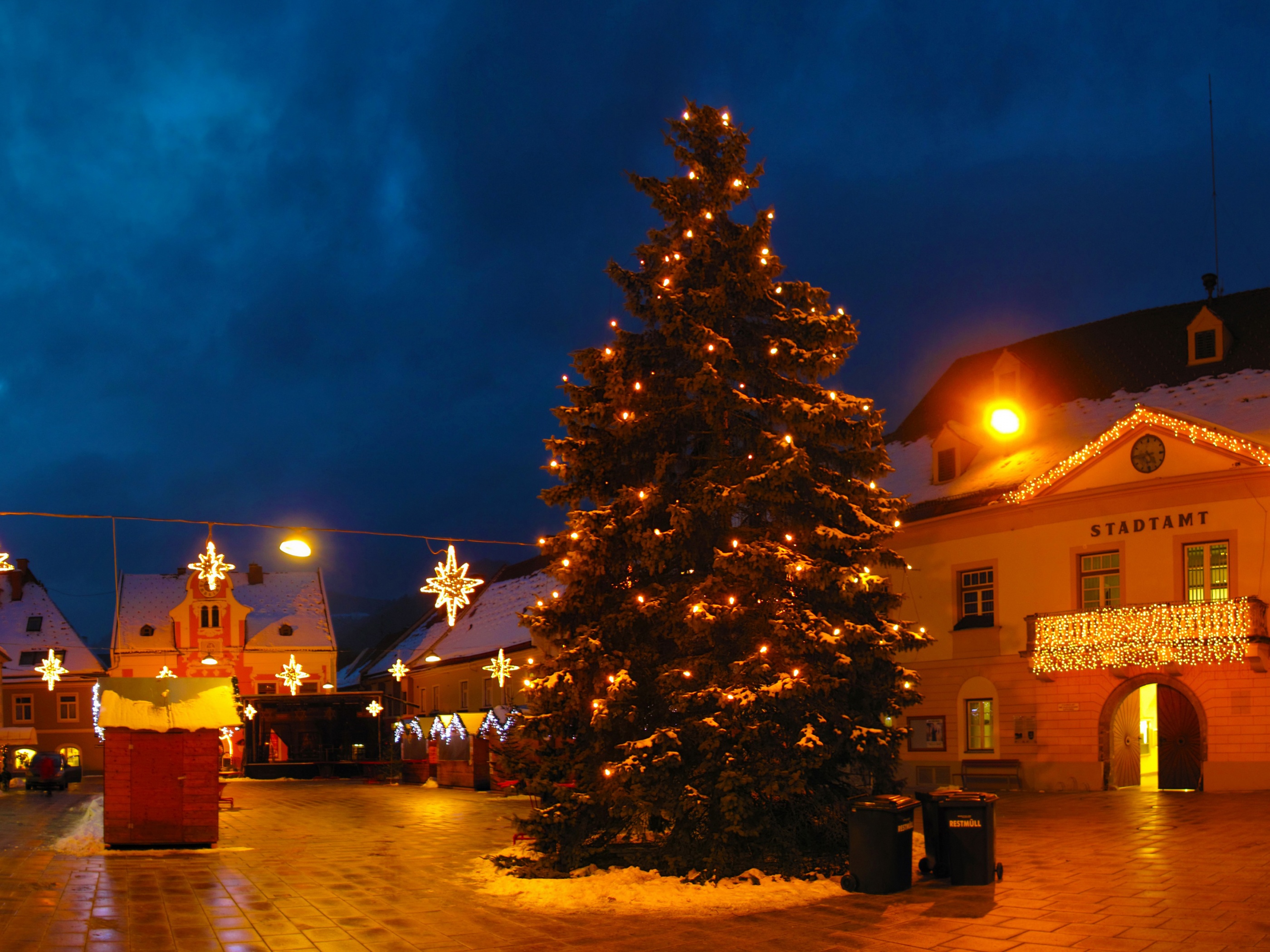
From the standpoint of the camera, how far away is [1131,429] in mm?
25781

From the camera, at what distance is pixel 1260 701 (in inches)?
936

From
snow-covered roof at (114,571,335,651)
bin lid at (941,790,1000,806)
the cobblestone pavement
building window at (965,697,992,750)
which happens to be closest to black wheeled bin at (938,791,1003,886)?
bin lid at (941,790,1000,806)

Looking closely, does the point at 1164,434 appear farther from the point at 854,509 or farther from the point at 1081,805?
the point at 854,509

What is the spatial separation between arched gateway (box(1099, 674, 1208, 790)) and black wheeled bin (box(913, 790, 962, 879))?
13436 mm

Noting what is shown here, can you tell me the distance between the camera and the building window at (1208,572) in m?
24.7

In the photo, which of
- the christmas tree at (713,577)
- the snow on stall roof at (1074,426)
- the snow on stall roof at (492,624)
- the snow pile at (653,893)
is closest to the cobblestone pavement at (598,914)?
the snow pile at (653,893)

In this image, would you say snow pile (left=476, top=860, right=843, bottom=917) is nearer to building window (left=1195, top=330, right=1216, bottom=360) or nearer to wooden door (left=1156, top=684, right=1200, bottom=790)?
wooden door (left=1156, top=684, right=1200, bottom=790)

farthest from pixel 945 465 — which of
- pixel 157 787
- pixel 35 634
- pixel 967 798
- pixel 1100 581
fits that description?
pixel 35 634

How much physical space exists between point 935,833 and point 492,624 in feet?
137

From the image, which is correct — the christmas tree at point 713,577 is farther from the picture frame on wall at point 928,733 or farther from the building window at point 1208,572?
the picture frame on wall at point 928,733

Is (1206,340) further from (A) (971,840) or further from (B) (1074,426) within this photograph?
(A) (971,840)

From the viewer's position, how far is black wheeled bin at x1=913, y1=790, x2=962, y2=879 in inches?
533

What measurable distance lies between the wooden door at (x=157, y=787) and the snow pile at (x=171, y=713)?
0.66ft

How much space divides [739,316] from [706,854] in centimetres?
740
